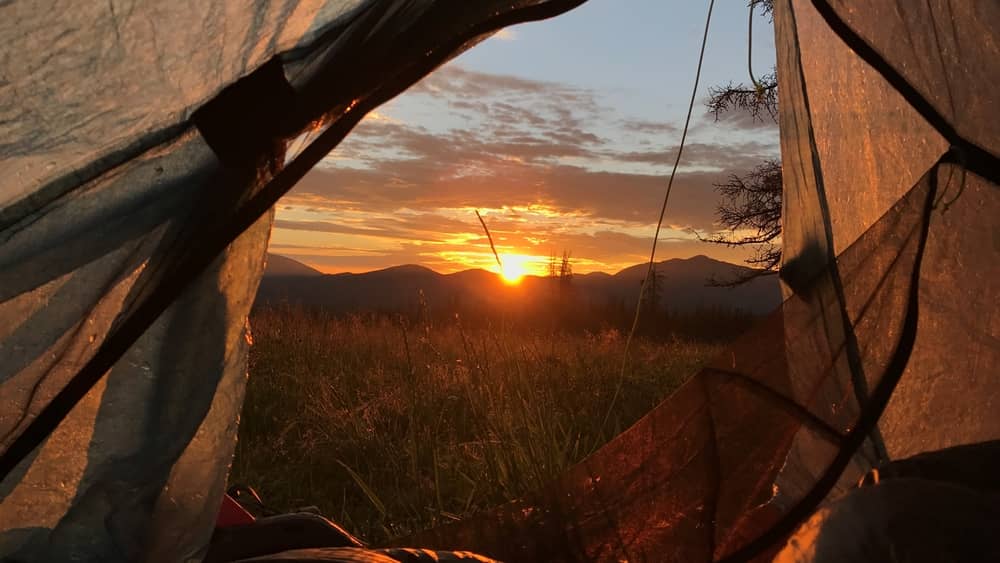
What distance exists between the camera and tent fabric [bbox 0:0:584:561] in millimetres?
1114

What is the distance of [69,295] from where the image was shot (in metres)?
1.17

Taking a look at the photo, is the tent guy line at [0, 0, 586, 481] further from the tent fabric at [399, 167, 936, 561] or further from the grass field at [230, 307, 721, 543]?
the grass field at [230, 307, 721, 543]

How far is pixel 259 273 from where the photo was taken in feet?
4.62

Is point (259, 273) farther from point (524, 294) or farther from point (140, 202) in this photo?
point (524, 294)

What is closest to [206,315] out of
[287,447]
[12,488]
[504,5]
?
[12,488]

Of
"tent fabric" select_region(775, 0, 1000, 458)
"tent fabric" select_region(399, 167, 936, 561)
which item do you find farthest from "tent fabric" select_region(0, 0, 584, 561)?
"tent fabric" select_region(775, 0, 1000, 458)

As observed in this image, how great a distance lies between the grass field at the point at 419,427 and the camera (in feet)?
9.59

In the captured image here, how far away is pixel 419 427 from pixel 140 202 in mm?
2972

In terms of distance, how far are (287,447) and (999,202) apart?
3.30 meters

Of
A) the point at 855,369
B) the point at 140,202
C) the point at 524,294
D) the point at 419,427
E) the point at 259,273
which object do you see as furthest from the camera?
the point at 524,294

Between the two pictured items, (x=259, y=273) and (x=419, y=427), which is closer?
(x=259, y=273)

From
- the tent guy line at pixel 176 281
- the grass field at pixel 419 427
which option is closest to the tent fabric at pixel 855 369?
the grass field at pixel 419 427

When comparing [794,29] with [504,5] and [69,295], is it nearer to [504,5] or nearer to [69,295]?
[504,5]

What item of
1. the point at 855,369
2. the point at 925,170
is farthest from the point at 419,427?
the point at 925,170
